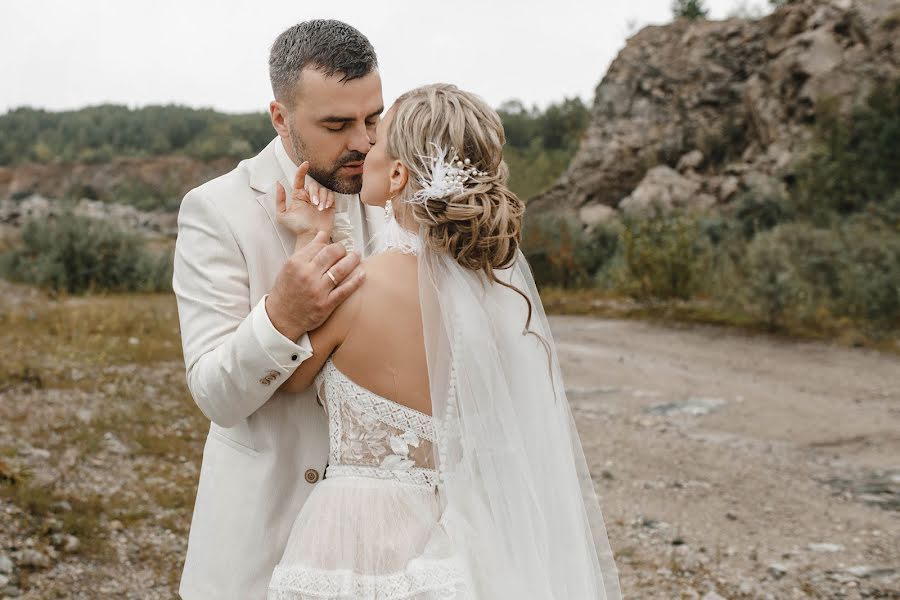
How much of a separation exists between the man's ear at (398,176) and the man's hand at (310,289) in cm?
22

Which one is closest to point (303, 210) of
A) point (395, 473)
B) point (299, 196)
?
point (299, 196)

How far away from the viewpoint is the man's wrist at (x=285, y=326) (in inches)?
81.8

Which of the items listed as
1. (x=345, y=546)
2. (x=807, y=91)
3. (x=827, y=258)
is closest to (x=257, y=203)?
(x=345, y=546)

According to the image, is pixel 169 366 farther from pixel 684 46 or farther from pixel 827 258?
pixel 684 46

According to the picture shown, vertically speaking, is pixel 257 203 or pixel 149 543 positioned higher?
pixel 257 203

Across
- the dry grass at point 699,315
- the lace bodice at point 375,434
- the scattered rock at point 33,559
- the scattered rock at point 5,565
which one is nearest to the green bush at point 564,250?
the dry grass at point 699,315

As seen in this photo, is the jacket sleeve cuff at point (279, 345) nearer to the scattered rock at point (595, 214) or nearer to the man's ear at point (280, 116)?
the man's ear at point (280, 116)

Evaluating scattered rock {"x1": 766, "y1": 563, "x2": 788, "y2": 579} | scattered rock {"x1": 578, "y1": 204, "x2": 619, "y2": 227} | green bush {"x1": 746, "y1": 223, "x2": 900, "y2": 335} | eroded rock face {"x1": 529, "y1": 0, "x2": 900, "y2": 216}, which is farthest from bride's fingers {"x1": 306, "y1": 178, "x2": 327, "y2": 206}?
scattered rock {"x1": 578, "y1": 204, "x2": 619, "y2": 227}

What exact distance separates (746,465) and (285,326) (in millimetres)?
5147

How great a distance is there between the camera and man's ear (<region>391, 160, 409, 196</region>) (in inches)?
86.5

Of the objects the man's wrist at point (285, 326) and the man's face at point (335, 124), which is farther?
the man's face at point (335, 124)

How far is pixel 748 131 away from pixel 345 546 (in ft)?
67.5

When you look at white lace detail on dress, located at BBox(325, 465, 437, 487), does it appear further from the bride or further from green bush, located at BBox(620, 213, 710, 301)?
green bush, located at BBox(620, 213, 710, 301)

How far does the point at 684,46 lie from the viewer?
76.6 ft
